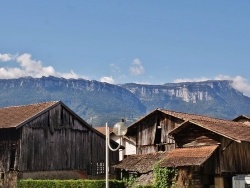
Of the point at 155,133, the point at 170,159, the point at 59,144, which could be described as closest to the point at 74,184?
the point at 170,159

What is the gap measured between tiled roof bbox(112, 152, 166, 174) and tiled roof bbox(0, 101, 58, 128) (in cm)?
962

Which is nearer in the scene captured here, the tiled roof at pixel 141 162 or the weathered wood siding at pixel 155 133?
the tiled roof at pixel 141 162

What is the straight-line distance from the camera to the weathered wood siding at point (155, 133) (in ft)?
151

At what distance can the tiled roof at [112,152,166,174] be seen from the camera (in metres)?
42.3

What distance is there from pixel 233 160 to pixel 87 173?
17.5 meters

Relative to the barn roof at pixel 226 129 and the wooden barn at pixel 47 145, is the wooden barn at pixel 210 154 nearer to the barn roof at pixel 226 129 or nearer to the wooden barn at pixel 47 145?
the barn roof at pixel 226 129

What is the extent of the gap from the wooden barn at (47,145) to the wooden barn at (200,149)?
743 cm

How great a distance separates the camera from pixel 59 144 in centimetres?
4938

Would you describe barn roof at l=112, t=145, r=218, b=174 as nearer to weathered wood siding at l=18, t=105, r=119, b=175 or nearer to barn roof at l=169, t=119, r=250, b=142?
barn roof at l=169, t=119, r=250, b=142

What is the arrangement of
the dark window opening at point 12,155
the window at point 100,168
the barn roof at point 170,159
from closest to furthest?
the barn roof at point 170,159
the dark window opening at point 12,155
the window at point 100,168

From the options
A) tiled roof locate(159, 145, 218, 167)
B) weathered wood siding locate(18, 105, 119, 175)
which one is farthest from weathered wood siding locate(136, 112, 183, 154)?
weathered wood siding locate(18, 105, 119, 175)

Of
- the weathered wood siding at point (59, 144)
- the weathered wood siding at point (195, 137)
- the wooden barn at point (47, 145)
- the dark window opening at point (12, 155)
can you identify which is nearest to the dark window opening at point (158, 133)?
the weathered wood siding at point (195, 137)

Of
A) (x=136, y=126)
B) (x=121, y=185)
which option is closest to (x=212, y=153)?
(x=121, y=185)

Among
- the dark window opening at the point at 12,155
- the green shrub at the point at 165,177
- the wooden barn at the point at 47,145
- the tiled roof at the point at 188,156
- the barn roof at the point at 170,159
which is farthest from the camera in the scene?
the dark window opening at the point at 12,155
